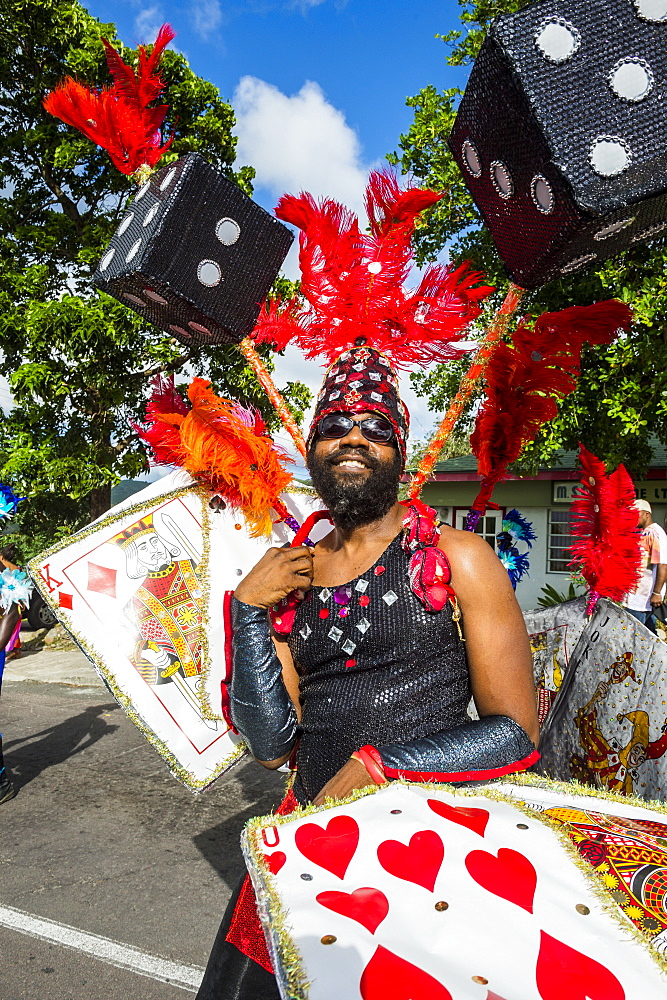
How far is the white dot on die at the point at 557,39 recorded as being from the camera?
59.0 inches

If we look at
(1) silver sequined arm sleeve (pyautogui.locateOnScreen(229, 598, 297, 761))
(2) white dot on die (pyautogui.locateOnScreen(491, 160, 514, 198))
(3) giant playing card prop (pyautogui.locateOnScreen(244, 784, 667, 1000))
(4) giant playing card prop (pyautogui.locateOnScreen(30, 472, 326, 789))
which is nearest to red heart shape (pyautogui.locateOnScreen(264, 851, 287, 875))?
(3) giant playing card prop (pyautogui.locateOnScreen(244, 784, 667, 1000))

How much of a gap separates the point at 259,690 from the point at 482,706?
57cm

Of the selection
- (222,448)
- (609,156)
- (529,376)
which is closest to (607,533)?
(529,376)

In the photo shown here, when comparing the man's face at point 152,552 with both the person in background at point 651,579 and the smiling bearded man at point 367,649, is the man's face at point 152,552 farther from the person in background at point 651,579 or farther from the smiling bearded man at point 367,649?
the person in background at point 651,579

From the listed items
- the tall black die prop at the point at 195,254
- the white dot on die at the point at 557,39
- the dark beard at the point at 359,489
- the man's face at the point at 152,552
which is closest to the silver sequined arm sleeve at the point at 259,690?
the dark beard at the point at 359,489

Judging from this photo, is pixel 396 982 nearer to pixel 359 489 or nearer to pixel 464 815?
pixel 464 815

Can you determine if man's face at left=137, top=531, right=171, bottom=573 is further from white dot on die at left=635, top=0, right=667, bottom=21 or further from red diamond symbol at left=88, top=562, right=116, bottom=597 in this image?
white dot on die at left=635, top=0, right=667, bottom=21

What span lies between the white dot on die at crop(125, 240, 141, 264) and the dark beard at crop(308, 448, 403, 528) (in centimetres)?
86

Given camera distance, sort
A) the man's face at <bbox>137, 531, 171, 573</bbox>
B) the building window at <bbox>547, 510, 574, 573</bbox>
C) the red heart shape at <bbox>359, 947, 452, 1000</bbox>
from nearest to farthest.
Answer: the red heart shape at <bbox>359, 947, 452, 1000</bbox> < the man's face at <bbox>137, 531, 171, 573</bbox> < the building window at <bbox>547, 510, 574, 573</bbox>

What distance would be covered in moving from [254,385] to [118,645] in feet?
22.4

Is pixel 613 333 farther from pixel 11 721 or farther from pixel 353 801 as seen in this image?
pixel 11 721

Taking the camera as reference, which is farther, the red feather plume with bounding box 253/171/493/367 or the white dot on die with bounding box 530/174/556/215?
the red feather plume with bounding box 253/171/493/367

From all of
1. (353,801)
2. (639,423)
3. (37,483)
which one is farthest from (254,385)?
(353,801)

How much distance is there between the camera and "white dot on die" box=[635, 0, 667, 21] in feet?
4.88
